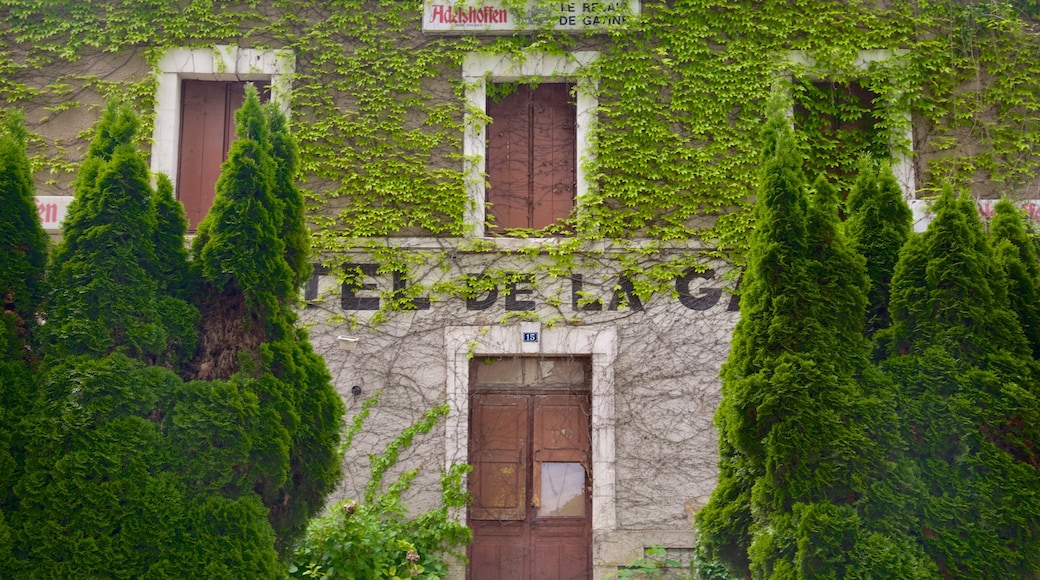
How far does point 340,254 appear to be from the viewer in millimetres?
7781

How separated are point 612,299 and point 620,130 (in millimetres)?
1549

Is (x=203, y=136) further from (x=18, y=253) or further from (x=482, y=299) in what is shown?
(x=18, y=253)

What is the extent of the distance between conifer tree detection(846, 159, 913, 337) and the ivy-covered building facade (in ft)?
9.86

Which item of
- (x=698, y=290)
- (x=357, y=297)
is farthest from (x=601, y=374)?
(x=357, y=297)

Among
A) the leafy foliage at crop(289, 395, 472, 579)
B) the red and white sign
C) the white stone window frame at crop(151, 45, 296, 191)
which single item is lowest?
the leafy foliage at crop(289, 395, 472, 579)

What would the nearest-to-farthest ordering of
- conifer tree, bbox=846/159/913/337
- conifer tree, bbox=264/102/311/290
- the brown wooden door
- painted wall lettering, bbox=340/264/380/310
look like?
conifer tree, bbox=846/159/913/337 → conifer tree, bbox=264/102/311/290 → the brown wooden door → painted wall lettering, bbox=340/264/380/310


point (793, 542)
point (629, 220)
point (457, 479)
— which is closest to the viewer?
point (793, 542)

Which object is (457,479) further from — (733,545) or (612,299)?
(733,545)

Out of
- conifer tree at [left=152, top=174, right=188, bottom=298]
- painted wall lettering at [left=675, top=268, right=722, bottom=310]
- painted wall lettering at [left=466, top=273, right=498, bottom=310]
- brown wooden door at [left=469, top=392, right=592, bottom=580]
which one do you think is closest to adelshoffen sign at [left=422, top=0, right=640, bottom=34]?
painted wall lettering at [left=466, top=273, right=498, bottom=310]

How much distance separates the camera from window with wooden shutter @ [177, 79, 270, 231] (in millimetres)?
8008

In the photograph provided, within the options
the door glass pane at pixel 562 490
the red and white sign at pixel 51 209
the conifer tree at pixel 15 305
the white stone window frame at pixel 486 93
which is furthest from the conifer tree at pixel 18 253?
the door glass pane at pixel 562 490

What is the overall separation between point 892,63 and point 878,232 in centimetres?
413

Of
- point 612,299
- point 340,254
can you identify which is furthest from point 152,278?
point 612,299

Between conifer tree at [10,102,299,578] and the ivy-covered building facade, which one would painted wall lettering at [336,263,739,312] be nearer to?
the ivy-covered building facade
